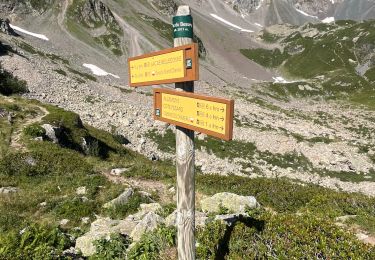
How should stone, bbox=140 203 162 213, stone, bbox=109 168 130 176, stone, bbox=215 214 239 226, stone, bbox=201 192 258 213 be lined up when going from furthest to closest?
stone, bbox=109 168 130 176
stone, bbox=140 203 162 213
stone, bbox=201 192 258 213
stone, bbox=215 214 239 226

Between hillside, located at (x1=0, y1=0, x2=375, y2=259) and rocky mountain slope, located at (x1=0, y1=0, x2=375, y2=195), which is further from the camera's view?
rocky mountain slope, located at (x1=0, y1=0, x2=375, y2=195)

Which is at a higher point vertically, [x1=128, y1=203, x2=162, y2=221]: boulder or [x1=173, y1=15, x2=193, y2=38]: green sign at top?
[x1=173, y1=15, x2=193, y2=38]: green sign at top

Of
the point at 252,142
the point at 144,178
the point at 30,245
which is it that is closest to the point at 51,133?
the point at 144,178

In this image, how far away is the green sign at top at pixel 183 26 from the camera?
7.02 meters

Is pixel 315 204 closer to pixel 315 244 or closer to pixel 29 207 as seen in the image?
pixel 315 244

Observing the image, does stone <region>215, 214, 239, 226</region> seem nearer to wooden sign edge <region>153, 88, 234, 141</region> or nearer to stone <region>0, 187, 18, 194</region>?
wooden sign edge <region>153, 88, 234, 141</region>

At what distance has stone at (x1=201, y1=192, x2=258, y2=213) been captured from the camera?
12.5 meters

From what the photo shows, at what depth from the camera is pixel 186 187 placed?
7312mm

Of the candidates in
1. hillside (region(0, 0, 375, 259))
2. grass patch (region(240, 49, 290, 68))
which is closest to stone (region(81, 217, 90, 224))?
hillside (region(0, 0, 375, 259))

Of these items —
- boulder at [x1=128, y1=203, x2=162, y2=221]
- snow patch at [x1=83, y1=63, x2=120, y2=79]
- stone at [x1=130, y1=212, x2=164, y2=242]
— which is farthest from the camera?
snow patch at [x1=83, y1=63, x2=120, y2=79]

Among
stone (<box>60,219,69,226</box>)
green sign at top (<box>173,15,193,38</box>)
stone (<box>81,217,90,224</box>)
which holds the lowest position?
stone (<box>60,219,69,226</box>)

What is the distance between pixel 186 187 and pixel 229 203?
5.84 metres

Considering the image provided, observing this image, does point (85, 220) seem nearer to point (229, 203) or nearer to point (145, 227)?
point (145, 227)

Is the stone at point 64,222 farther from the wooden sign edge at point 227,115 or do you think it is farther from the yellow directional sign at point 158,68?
the wooden sign edge at point 227,115
